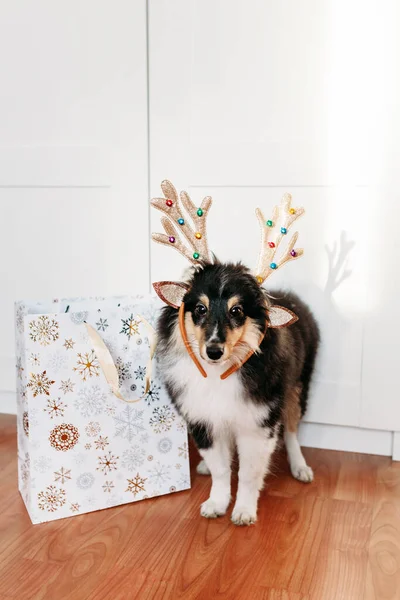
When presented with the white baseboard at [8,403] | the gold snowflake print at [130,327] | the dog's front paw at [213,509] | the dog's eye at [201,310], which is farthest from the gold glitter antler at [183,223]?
the white baseboard at [8,403]

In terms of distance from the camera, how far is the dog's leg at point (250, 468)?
1545mm

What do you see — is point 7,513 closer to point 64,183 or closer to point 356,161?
point 64,183

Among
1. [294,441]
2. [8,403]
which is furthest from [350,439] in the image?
[8,403]

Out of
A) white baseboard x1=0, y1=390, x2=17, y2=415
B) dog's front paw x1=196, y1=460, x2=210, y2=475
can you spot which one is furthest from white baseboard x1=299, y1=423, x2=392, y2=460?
white baseboard x1=0, y1=390, x2=17, y2=415

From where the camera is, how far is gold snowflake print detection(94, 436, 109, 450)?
5.16ft

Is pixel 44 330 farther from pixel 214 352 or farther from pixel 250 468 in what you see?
pixel 250 468

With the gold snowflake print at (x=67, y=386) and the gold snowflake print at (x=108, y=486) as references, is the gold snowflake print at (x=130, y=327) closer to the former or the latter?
the gold snowflake print at (x=67, y=386)

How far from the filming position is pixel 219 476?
1602 millimetres

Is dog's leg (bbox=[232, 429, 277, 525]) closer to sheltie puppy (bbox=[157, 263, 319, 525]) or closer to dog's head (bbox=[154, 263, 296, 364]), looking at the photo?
sheltie puppy (bbox=[157, 263, 319, 525])

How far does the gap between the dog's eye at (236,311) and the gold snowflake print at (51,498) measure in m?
0.60

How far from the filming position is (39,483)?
4.98 ft

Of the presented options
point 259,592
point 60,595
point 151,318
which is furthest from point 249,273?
point 60,595

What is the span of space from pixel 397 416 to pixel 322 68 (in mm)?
1022

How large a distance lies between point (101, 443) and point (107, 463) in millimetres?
55
